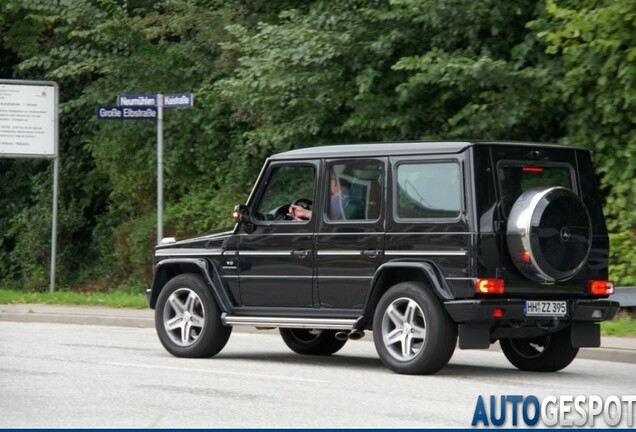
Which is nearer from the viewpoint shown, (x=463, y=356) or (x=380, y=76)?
(x=463, y=356)

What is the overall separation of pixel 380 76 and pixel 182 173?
770cm

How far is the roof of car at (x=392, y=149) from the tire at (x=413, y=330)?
1.18 meters

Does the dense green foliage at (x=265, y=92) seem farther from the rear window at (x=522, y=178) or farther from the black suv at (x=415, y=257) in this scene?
the black suv at (x=415, y=257)

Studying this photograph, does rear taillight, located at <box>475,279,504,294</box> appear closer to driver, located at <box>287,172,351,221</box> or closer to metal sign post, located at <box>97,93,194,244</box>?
driver, located at <box>287,172,351,221</box>

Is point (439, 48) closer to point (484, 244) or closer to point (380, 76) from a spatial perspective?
point (380, 76)

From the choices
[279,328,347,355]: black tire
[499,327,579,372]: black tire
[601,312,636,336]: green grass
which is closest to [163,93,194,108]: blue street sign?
[279,328,347,355]: black tire

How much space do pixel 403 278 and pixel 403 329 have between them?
0.53 meters

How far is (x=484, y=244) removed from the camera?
1225cm

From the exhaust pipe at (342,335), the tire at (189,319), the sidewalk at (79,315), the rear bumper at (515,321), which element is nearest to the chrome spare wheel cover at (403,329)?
the rear bumper at (515,321)

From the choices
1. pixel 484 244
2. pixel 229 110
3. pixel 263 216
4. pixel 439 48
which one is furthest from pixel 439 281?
pixel 229 110

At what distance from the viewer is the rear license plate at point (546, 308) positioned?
12422mm

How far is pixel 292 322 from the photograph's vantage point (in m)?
Answer: 13.6

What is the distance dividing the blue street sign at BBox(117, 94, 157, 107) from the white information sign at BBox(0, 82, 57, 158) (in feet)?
17.8

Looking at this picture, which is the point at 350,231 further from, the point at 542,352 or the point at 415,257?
the point at 542,352
